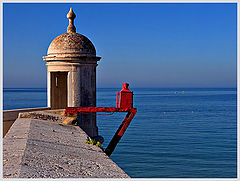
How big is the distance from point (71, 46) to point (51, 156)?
5.06 meters

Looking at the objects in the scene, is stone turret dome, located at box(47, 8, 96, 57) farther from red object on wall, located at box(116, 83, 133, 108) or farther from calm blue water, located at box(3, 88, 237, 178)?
calm blue water, located at box(3, 88, 237, 178)

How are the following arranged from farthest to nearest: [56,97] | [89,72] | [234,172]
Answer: [234,172], [56,97], [89,72]

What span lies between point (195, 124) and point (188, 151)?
13.1 meters

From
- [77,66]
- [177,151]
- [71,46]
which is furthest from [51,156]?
[177,151]

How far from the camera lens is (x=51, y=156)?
5.31m

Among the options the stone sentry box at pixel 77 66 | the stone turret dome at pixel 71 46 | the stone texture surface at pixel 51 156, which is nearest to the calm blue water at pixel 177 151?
the stone sentry box at pixel 77 66

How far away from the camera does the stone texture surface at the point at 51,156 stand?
447 cm

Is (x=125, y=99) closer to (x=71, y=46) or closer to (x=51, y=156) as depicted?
(x=71, y=46)

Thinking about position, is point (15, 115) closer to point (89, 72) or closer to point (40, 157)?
point (89, 72)

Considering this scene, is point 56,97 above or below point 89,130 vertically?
above

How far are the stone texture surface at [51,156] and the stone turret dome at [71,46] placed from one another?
2785 millimetres

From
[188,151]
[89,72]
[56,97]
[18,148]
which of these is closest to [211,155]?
[188,151]

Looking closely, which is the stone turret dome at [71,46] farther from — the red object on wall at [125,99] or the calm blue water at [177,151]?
the calm blue water at [177,151]

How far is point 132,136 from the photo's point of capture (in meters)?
28.3
